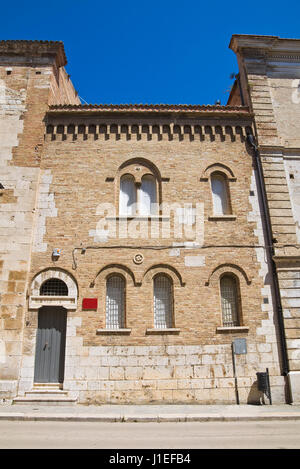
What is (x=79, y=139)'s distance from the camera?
564 inches

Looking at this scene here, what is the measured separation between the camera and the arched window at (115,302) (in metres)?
12.4

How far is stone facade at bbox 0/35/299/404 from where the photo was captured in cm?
1171

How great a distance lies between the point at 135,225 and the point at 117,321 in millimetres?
3584

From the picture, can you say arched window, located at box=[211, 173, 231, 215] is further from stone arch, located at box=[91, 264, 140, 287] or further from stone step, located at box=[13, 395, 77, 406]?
stone step, located at box=[13, 395, 77, 406]

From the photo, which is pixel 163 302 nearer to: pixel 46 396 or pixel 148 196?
pixel 148 196

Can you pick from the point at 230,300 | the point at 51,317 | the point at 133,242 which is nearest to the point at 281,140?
the point at 230,300

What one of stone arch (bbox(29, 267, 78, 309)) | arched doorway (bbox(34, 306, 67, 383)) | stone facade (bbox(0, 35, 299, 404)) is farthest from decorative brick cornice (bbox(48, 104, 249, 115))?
arched doorway (bbox(34, 306, 67, 383))

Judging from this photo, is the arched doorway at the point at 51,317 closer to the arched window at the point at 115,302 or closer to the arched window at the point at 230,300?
the arched window at the point at 115,302

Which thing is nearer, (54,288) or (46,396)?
(46,396)

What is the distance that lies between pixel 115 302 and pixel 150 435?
5.55 meters

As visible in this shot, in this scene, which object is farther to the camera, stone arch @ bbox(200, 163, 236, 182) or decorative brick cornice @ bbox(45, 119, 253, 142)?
decorative brick cornice @ bbox(45, 119, 253, 142)

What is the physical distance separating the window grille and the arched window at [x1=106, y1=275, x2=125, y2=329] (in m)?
3.68

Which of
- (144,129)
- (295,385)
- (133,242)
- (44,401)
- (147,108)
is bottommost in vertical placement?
(44,401)

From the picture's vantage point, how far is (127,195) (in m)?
14.1
